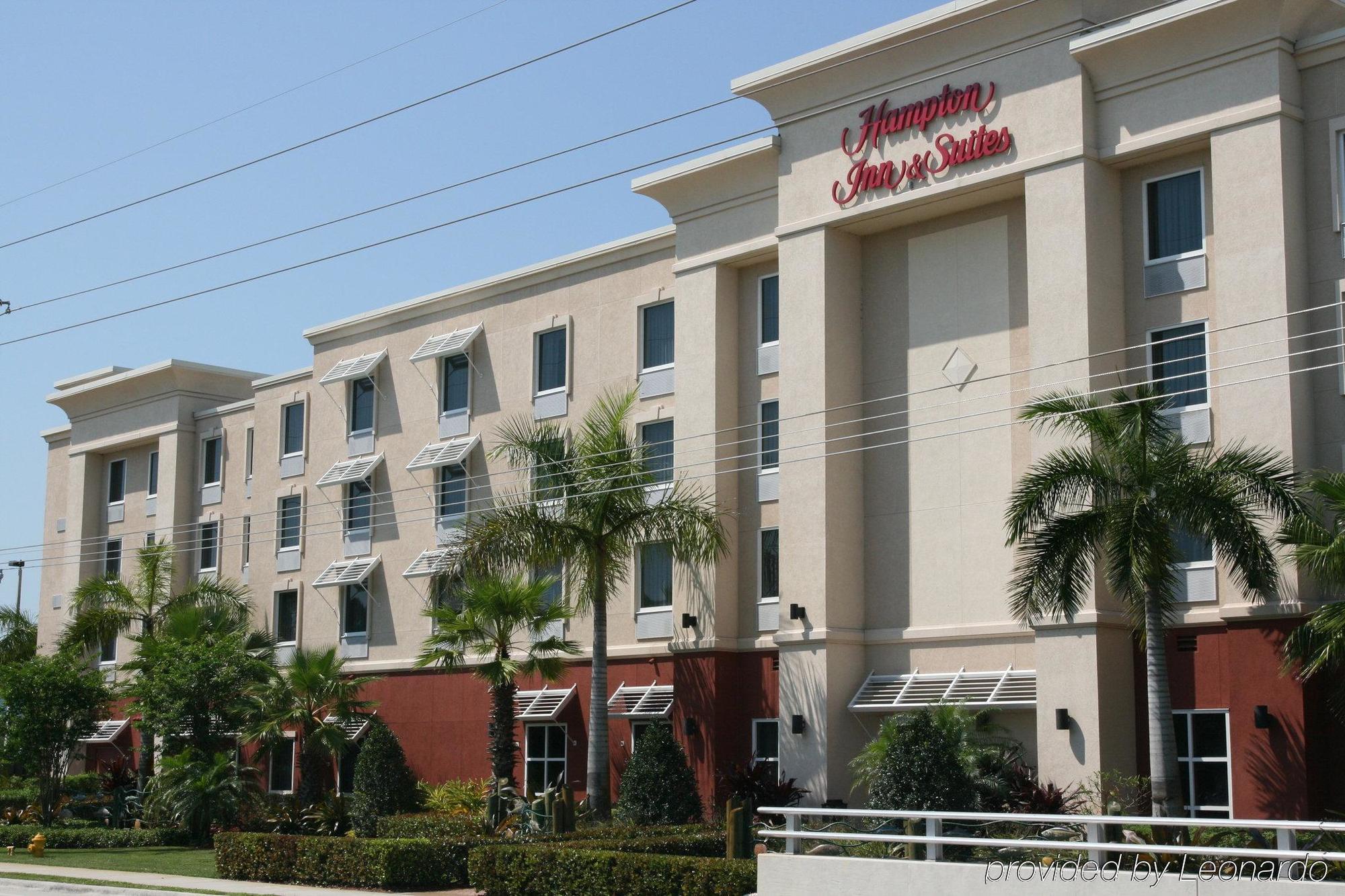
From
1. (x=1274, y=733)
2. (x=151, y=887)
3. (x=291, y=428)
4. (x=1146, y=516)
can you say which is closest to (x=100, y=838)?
(x=151, y=887)

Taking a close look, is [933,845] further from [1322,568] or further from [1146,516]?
[1322,568]

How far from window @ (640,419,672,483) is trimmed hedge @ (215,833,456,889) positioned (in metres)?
11.0

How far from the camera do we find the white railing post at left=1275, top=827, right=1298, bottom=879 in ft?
49.7

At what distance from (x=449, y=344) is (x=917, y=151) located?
15.4 m

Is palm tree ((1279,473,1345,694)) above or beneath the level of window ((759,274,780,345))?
beneath

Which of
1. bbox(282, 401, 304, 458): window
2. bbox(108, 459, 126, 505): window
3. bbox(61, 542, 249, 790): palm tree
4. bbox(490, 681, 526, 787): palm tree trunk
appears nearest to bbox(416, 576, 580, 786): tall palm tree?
bbox(490, 681, 526, 787): palm tree trunk

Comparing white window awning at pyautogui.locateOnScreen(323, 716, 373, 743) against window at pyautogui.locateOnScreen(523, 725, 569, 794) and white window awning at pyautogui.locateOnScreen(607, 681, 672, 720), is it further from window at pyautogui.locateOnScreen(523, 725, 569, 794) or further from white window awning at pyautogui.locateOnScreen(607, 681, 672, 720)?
white window awning at pyautogui.locateOnScreen(607, 681, 672, 720)

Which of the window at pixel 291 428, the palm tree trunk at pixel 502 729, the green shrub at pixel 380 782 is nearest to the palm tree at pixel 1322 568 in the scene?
the palm tree trunk at pixel 502 729

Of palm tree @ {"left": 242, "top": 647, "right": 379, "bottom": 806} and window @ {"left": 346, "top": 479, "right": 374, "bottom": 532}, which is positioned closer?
palm tree @ {"left": 242, "top": 647, "right": 379, "bottom": 806}

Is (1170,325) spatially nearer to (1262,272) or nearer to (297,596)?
(1262,272)

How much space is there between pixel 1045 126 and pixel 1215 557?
840cm

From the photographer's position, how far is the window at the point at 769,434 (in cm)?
3397

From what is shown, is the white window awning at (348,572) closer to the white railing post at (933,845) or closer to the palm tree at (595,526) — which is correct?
the palm tree at (595,526)

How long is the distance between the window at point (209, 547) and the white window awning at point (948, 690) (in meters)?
25.5
